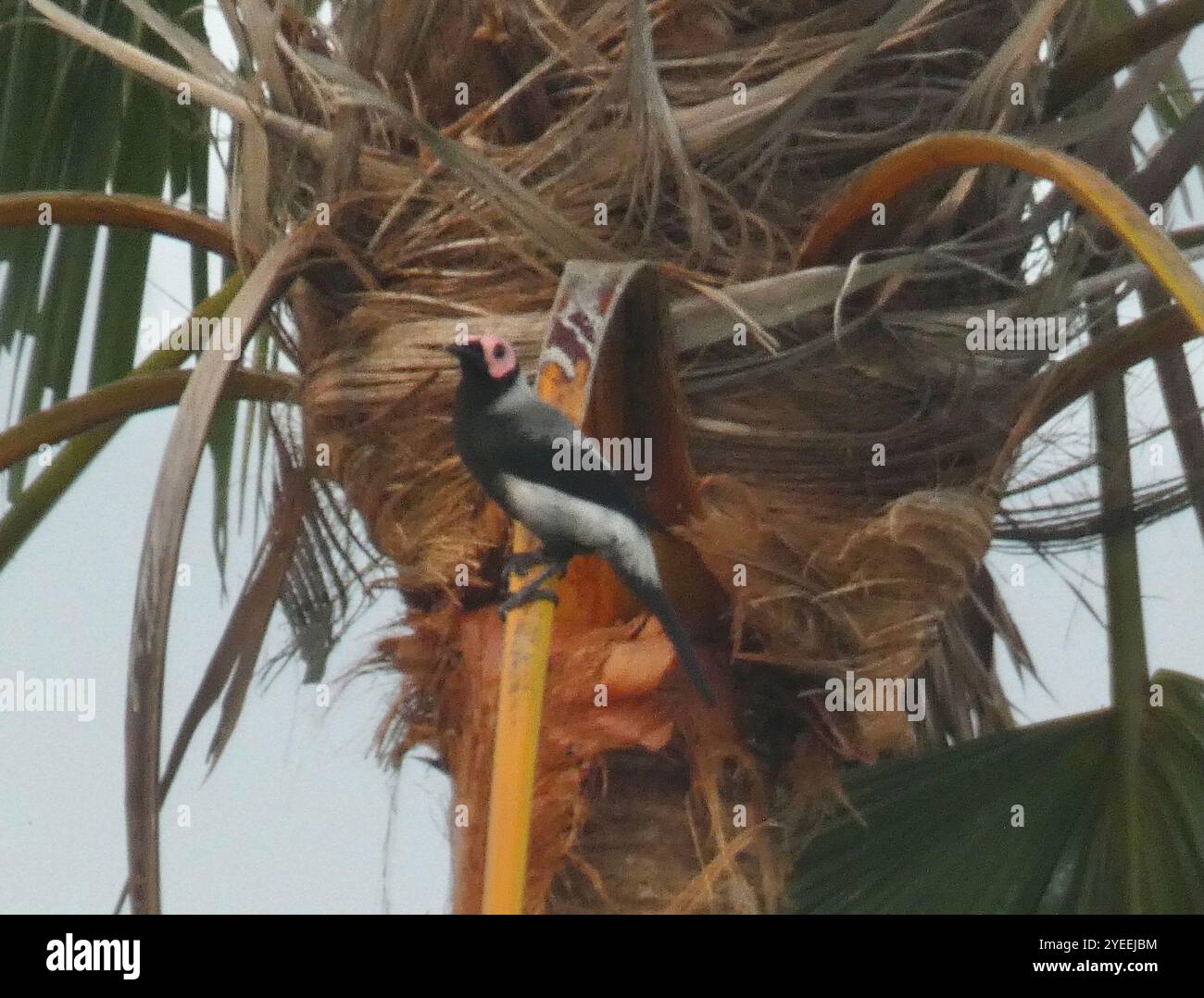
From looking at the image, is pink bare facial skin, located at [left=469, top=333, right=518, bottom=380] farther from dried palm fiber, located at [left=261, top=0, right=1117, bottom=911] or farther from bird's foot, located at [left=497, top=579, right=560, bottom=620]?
bird's foot, located at [left=497, top=579, right=560, bottom=620]

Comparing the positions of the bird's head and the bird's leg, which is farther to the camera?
the bird's head

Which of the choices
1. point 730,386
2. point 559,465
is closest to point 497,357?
point 559,465

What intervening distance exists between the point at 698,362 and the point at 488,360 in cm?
23

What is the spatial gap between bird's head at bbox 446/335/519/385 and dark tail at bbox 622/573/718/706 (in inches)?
9.7

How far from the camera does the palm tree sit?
203cm

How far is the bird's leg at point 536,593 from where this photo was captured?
6.31 ft

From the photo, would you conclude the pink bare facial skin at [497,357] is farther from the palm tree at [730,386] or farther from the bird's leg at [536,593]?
the bird's leg at [536,593]

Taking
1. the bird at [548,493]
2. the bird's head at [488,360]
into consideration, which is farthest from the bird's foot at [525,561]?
the bird's head at [488,360]

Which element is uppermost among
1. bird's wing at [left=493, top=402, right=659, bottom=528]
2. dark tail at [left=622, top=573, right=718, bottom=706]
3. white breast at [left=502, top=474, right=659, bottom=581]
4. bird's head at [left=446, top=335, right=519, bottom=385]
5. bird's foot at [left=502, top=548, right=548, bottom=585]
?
bird's head at [left=446, top=335, right=519, bottom=385]

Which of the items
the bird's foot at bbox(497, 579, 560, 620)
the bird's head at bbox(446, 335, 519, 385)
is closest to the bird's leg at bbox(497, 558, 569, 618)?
the bird's foot at bbox(497, 579, 560, 620)

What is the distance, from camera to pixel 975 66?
2.31 metres

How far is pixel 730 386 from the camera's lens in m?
2.10

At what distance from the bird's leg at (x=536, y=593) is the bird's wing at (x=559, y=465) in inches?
3.0
